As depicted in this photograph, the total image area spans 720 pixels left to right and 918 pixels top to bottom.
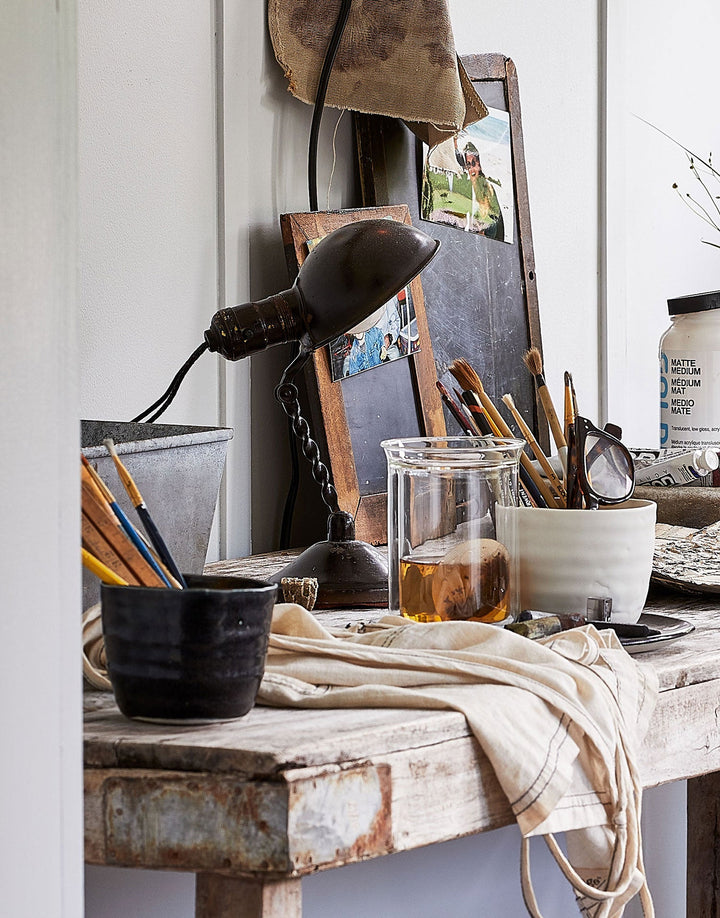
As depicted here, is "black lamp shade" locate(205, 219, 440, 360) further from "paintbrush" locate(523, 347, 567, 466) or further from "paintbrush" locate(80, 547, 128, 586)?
"paintbrush" locate(80, 547, 128, 586)

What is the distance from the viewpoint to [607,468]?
91 centimetres

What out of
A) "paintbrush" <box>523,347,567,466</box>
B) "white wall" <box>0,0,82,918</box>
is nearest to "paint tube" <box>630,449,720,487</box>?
"paintbrush" <box>523,347,567,466</box>

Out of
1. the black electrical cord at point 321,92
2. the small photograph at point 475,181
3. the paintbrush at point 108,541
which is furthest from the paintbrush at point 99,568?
the small photograph at point 475,181

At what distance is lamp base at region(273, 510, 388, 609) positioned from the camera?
1008 mm

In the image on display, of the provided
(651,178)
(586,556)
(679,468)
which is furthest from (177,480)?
(651,178)

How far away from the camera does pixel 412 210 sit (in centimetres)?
149

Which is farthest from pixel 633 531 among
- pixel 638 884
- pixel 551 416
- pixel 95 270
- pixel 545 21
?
pixel 545 21

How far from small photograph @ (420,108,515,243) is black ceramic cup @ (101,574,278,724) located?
101cm

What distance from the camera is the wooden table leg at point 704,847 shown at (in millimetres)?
1267

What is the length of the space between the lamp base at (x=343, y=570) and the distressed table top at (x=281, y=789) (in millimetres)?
365

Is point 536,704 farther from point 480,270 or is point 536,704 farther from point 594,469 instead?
point 480,270

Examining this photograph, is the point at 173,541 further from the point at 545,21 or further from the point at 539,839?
the point at 545,21

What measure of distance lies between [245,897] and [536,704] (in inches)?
7.2

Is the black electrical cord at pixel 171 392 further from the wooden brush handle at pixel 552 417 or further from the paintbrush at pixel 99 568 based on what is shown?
the paintbrush at pixel 99 568
